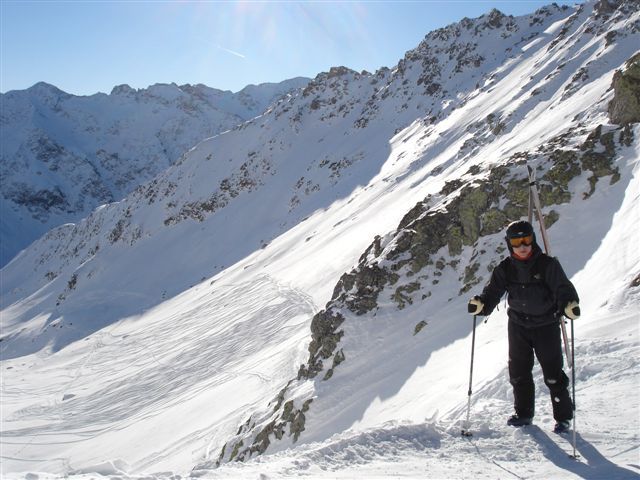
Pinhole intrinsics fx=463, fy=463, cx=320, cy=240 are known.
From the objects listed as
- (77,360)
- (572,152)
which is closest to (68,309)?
(77,360)

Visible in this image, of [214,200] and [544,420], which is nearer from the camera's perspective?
[544,420]

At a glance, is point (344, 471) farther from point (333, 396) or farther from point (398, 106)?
point (398, 106)

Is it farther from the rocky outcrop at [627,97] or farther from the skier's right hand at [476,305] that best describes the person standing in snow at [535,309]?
the rocky outcrop at [627,97]

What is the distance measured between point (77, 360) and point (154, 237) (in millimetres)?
30192

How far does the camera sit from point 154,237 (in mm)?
67625

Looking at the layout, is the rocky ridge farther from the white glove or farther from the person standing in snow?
the white glove

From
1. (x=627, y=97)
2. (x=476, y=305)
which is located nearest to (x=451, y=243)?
(x=627, y=97)

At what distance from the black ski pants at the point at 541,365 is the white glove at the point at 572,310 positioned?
37 centimetres

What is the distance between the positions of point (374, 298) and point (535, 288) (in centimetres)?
993

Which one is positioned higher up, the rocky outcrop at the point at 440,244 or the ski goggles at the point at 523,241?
the ski goggles at the point at 523,241

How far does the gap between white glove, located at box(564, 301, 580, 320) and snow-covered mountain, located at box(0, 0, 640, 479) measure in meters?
1.33

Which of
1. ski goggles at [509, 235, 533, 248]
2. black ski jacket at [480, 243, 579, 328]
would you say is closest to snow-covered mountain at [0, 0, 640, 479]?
black ski jacket at [480, 243, 579, 328]

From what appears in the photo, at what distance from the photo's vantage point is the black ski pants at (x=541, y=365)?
513 centimetres

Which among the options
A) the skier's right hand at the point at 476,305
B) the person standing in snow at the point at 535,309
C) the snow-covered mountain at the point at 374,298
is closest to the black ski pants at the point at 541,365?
the person standing in snow at the point at 535,309
